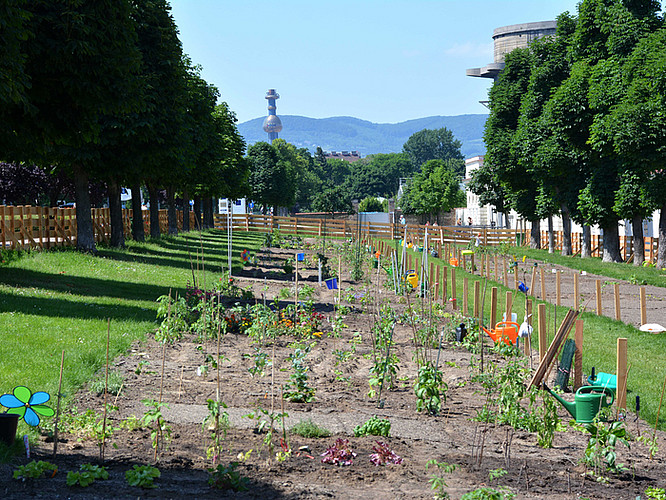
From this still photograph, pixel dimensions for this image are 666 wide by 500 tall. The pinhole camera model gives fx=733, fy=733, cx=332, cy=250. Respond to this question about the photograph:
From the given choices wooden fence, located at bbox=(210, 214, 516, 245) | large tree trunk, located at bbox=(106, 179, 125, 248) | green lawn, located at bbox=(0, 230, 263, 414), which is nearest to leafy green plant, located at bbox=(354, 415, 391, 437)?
green lawn, located at bbox=(0, 230, 263, 414)

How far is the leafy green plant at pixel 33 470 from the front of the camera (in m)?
5.07

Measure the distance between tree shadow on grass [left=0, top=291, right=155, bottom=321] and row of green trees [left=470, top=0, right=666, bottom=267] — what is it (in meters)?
20.5

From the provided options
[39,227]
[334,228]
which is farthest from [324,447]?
[334,228]

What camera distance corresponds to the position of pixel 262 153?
85.1 meters

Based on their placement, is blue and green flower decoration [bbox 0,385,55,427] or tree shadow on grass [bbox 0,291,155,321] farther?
tree shadow on grass [bbox 0,291,155,321]

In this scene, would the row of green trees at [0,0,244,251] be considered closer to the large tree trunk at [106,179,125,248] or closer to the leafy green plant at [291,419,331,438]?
the large tree trunk at [106,179,125,248]

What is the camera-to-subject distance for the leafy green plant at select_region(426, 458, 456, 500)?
4828 millimetres

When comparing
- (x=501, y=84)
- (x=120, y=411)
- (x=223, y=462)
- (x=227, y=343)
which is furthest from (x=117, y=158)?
(x=501, y=84)

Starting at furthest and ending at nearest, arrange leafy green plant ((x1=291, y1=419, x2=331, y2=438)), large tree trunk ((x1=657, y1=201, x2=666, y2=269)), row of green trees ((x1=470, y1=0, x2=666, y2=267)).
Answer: large tree trunk ((x1=657, y1=201, x2=666, y2=269))
row of green trees ((x1=470, y1=0, x2=666, y2=267))
leafy green plant ((x1=291, y1=419, x2=331, y2=438))

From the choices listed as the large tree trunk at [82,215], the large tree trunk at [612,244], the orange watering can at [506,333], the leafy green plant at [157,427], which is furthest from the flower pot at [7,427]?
the large tree trunk at [612,244]

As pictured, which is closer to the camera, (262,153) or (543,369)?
(543,369)

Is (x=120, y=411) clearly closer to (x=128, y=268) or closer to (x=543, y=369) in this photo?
(x=543, y=369)

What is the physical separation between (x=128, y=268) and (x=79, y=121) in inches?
252

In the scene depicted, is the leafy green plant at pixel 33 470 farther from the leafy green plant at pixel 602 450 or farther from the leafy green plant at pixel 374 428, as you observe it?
the leafy green plant at pixel 602 450
